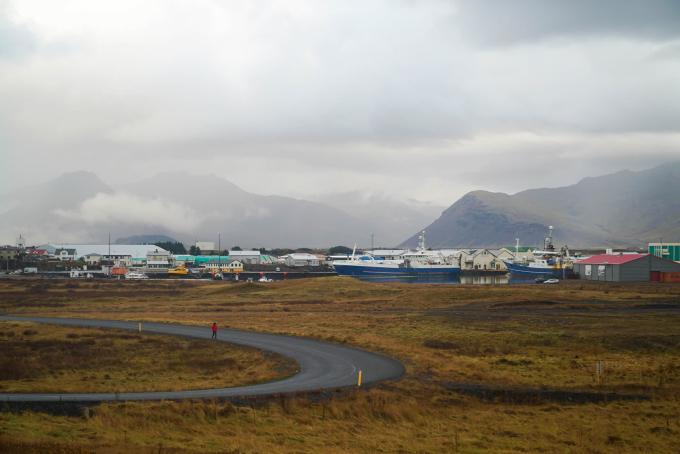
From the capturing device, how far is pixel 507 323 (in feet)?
144

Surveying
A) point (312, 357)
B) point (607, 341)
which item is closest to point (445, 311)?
point (607, 341)

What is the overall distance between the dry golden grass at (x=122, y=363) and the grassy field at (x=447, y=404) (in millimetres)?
4893

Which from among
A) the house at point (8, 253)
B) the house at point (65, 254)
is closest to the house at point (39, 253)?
the house at point (65, 254)

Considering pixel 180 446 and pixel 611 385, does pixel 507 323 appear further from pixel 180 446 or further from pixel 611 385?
pixel 180 446

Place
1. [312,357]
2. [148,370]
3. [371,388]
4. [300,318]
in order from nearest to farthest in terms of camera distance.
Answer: [371,388]
[148,370]
[312,357]
[300,318]

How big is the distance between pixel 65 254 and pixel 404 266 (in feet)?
386

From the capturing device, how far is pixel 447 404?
2020 cm

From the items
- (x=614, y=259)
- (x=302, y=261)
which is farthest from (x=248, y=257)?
(x=614, y=259)

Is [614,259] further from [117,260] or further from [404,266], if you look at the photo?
[117,260]

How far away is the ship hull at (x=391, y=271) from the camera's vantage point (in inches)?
5507

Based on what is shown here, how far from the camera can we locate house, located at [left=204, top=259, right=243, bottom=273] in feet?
465

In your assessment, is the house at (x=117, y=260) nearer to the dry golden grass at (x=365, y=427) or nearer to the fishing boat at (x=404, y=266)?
the fishing boat at (x=404, y=266)

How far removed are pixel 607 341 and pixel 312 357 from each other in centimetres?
1971

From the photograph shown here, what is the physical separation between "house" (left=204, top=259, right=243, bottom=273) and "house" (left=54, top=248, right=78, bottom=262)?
5551cm
